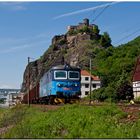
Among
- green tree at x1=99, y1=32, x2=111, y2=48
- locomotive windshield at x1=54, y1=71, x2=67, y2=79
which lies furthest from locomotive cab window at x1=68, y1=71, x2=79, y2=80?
green tree at x1=99, y1=32, x2=111, y2=48

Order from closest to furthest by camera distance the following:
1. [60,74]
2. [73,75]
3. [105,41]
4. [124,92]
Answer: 1. [60,74]
2. [73,75]
3. [124,92]
4. [105,41]

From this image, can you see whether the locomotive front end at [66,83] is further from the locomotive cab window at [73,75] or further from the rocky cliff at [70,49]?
the rocky cliff at [70,49]

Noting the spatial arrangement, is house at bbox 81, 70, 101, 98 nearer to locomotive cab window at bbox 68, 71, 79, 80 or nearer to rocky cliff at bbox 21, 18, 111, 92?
rocky cliff at bbox 21, 18, 111, 92

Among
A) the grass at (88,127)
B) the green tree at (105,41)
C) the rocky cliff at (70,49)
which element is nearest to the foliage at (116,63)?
the rocky cliff at (70,49)

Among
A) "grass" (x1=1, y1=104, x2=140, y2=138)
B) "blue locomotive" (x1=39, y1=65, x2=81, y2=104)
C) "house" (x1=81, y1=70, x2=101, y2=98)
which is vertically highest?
"house" (x1=81, y1=70, x2=101, y2=98)

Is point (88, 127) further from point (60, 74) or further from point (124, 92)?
point (124, 92)

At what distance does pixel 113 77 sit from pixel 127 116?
A: 2797 inches

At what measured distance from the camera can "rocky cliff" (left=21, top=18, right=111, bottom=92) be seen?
133 m

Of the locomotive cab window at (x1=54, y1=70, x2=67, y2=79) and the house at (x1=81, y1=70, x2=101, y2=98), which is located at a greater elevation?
the house at (x1=81, y1=70, x2=101, y2=98)

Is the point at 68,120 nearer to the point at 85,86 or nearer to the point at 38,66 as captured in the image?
the point at 85,86

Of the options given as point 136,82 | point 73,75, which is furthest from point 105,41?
point 73,75

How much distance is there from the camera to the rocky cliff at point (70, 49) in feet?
436

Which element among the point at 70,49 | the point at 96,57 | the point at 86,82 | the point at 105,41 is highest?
the point at 105,41

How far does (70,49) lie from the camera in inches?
5768
